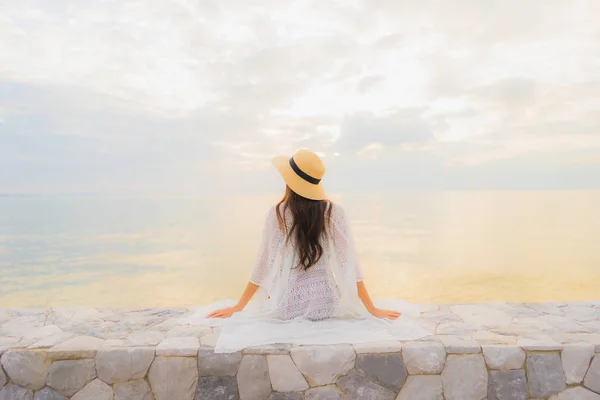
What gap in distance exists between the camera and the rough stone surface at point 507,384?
297cm

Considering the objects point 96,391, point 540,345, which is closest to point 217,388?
point 96,391

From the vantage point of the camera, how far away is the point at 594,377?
9.98 ft

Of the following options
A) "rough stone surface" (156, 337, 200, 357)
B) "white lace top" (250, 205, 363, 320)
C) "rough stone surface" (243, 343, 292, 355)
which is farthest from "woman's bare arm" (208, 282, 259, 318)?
"rough stone surface" (243, 343, 292, 355)

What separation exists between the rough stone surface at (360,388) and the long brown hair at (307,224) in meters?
0.79

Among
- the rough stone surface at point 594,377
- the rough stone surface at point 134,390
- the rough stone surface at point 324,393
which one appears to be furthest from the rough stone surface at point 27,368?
the rough stone surface at point 594,377

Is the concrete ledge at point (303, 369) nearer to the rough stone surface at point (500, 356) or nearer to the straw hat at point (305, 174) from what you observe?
the rough stone surface at point (500, 356)

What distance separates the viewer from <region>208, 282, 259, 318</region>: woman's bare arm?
3439 millimetres

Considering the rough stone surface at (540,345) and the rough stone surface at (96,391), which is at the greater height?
the rough stone surface at (540,345)

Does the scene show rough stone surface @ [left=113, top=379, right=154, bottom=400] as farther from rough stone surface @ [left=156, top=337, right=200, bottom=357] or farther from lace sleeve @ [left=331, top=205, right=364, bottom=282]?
lace sleeve @ [left=331, top=205, right=364, bottom=282]

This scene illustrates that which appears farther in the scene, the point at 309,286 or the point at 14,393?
the point at 309,286

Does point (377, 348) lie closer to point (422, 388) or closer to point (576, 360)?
point (422, 388)

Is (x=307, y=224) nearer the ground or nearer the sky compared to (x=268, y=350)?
nearer the sky

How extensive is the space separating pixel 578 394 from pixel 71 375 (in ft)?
10.4

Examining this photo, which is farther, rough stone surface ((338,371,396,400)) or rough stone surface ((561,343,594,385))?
rough stone surface ((561,343,594,385))
